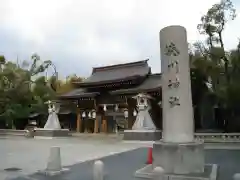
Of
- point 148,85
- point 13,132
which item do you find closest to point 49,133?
point 13,132

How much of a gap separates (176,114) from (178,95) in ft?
1.83

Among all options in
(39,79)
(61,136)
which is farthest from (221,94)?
(39,79)

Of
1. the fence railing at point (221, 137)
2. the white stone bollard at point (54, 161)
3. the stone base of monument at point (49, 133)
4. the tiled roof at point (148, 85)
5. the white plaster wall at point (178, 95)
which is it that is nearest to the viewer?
the white plaster wall at point (178, 95)

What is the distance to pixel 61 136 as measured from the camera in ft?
90.6

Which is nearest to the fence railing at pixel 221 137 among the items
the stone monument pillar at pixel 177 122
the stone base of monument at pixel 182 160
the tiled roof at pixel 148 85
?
the tiled roof at pixel 148 85

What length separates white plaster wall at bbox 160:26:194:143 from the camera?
819cm

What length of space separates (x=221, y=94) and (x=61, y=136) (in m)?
15.3

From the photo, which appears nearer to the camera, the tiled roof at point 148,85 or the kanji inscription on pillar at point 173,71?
the kanji inscription on pillar at point 173,71

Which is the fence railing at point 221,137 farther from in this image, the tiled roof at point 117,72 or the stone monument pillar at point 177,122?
the stone monument pillar at point 177,122

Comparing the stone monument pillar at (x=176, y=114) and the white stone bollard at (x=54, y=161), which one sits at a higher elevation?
the stone monument pillar at (x=176, y=114)

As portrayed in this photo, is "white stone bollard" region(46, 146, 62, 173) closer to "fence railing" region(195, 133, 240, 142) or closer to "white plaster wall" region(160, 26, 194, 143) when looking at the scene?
"white plaster wall" region(160, 26, 194, 143)

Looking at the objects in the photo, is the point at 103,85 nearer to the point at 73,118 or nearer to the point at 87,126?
the point at 87,126

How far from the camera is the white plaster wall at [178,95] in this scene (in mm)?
8191

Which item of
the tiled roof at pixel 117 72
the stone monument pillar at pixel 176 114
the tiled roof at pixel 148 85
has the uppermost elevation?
the tiled roof at pixel 117 72
